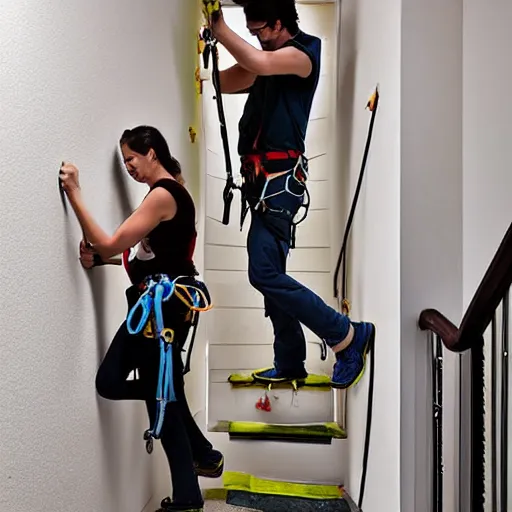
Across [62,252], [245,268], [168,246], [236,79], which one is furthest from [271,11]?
[62,252]

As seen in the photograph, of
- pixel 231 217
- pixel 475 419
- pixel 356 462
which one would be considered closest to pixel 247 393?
pixel 356 462

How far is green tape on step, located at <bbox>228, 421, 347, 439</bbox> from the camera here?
2.95 m

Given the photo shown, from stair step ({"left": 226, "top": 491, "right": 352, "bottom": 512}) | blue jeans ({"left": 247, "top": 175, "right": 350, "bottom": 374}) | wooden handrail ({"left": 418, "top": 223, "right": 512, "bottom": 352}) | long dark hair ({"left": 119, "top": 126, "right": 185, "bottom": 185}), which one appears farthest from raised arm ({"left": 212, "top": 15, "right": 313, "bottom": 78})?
stair step ({"left": 226, "top": 491, "right": 352, "bottom": 512})

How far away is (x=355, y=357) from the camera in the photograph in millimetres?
2434

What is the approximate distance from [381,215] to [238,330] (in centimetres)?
136

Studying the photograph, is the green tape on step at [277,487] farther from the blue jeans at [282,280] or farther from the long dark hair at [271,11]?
the long dark hair at [271,11]

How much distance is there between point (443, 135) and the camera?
207 centimetres

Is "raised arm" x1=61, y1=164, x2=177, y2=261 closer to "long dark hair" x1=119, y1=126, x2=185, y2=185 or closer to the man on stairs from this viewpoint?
"long dark hair" x1=119, y1=126, x2=185, y2=185

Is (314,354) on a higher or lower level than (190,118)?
lower

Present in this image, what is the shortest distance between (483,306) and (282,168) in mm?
1184

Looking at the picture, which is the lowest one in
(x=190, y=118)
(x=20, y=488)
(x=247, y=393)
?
(x=247, y=393)

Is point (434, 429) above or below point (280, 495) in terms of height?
above

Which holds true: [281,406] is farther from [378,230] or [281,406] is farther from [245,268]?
[378,230]

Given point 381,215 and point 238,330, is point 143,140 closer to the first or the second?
point 381,215
